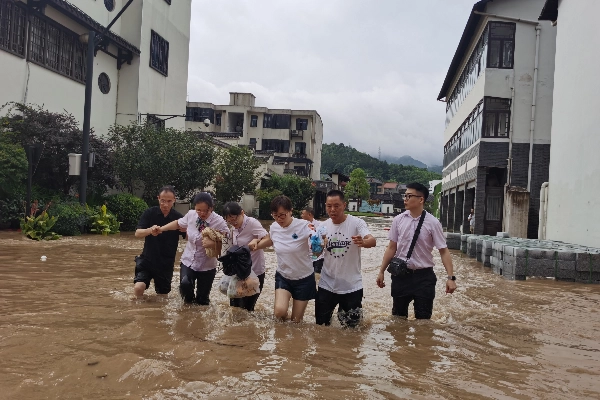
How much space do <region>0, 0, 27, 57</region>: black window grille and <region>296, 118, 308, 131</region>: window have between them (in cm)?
4559

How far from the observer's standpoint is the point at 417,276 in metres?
6.16

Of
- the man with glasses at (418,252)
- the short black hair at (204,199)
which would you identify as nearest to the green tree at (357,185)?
the short black hair at (204,199)

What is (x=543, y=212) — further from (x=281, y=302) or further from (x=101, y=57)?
(x=101, y=57)

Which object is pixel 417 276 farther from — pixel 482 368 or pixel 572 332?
pixel 572 332

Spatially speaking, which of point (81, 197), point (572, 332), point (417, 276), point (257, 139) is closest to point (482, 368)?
point (417, 276)

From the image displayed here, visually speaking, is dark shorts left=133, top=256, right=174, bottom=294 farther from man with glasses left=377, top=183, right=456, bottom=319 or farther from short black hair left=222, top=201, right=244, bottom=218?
man with glasses left=377, top=183, right=456, bottom=319

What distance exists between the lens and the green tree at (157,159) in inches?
909

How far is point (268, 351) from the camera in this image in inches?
→ 207

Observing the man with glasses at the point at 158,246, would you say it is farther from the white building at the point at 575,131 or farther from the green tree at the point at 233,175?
the green tree at the point at 233,175

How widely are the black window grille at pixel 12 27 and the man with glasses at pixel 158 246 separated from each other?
1430cm

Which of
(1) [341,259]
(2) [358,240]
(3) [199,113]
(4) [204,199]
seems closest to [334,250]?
(1) [341,259]

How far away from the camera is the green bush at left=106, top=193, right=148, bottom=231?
21.7 metres

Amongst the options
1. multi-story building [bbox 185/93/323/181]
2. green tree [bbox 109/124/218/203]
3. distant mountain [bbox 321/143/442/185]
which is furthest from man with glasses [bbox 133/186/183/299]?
distant mountain [bbox 321/143/442/185]

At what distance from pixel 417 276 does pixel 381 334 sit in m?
0.77
